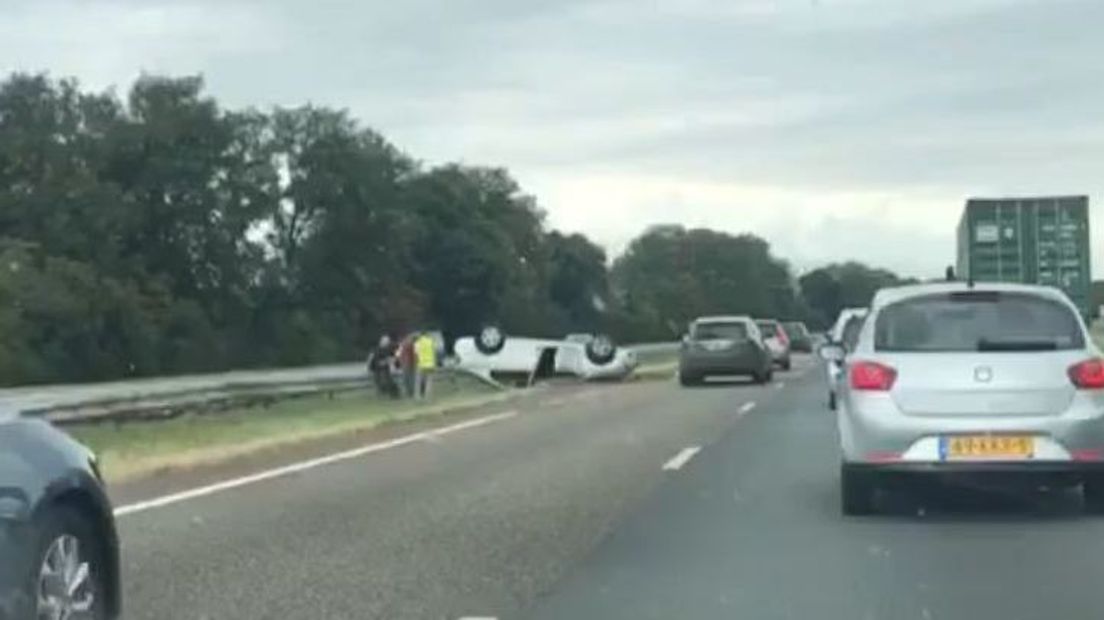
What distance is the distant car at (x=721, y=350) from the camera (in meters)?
40.4

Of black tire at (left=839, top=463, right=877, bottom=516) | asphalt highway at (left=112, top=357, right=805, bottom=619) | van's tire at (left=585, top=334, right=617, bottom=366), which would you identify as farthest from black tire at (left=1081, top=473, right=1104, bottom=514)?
van's tire at (left=585, top=334, right=617, bottom=366)

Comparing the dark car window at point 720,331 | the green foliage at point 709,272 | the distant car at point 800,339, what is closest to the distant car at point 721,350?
the dark car window at point 720,331

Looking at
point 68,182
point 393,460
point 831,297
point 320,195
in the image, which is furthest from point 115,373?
point 831,297

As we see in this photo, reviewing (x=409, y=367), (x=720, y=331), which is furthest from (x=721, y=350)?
(x=409, y=367)

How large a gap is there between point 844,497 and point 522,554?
9.48 feet

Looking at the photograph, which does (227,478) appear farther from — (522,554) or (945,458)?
(945,458)

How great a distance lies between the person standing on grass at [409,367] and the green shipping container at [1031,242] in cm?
1082

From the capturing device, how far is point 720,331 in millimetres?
40500

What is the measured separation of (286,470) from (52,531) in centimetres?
1121

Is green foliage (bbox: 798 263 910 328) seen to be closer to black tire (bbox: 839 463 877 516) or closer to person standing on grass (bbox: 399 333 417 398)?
person standing on grass (bbox: 399 333 417 398)

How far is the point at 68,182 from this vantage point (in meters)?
82.3

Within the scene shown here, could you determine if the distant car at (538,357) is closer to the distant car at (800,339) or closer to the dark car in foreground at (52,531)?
the distant car at (800,339)

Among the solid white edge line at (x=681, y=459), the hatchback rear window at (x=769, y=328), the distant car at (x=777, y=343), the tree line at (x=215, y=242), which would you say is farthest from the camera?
the tree line at (x=215, y=242)

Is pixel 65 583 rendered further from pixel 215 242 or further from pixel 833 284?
pixel 833 284
